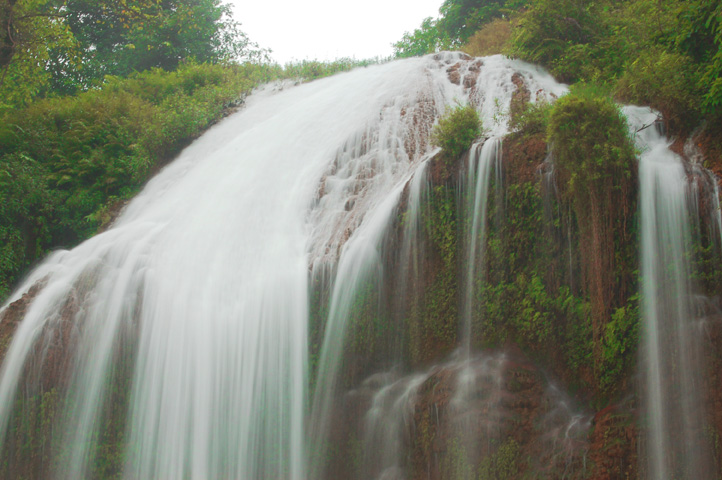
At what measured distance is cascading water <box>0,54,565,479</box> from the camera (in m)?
7.22

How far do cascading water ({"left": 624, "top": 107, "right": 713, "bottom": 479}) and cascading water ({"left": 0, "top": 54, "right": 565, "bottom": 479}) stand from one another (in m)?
1.94

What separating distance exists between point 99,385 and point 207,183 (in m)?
5.40

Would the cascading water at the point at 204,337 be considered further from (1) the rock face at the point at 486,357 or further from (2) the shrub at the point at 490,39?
(2) the shrub at the point at 490,39

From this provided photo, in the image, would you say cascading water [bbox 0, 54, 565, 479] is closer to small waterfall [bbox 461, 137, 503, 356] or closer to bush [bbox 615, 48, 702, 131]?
small waterfall [bbox 461, 137, 503, 356]

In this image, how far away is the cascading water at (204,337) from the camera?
7.22 m

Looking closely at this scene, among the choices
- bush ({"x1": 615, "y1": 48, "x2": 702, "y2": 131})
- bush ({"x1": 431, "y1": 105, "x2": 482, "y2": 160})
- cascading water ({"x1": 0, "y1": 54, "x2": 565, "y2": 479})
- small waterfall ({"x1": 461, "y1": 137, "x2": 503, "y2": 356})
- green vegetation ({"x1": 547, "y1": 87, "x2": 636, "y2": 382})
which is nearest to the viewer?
green vegetation ({"x1": 547, "y1": 87, "x2": 636, "y2": 382})

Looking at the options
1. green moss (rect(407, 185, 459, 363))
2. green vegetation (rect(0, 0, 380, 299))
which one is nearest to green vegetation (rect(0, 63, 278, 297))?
green vegetation (rect(0, 0, 380, 299))

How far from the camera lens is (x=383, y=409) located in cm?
673

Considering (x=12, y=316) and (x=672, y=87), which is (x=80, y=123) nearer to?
(x=12, y=316)

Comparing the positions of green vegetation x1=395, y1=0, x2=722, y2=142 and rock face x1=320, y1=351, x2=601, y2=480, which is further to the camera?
green vegetation x1=395, y1=0, x2=722, y2=142

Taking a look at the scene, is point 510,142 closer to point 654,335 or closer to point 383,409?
point 654,335

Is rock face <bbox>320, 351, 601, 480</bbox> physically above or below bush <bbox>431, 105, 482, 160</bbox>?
below

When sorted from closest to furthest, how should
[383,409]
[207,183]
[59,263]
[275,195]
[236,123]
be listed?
[383,409]
[59,263]
[275,195]
[207,183]
[236,123]

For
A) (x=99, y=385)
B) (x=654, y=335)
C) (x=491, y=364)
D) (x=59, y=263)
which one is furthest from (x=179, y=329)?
(x=654, y=335)
